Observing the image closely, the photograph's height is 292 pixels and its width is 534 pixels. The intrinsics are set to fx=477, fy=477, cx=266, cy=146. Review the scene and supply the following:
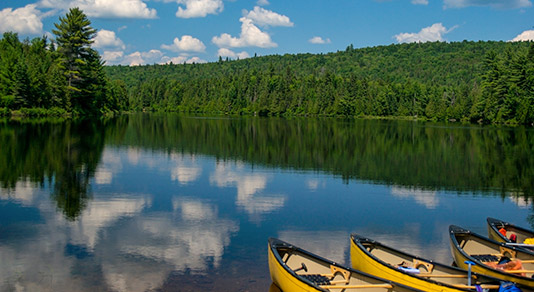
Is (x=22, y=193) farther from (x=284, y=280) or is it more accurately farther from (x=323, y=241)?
(x=284, y=280)

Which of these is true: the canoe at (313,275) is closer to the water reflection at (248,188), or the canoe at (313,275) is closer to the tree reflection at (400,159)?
the water reflection at (248,188)

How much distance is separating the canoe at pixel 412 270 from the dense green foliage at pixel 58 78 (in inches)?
3205

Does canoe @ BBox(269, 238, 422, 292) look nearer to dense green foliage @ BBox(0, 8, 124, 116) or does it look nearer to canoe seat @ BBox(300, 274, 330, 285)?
canoe seat @ BBox(300, 274, 330, 285)

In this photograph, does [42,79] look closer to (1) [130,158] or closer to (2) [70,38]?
(2) [70,38]

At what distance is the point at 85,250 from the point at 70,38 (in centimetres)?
8487

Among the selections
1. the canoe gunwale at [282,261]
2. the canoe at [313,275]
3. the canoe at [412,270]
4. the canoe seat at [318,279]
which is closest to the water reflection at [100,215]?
the canoe gunwale at [282,261]

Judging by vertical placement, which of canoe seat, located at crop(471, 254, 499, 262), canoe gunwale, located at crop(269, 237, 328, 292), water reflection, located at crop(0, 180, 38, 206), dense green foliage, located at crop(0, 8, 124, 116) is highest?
dense green foliage, located at crop(0, 8, 124, 116)

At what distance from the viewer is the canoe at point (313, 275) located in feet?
34.3

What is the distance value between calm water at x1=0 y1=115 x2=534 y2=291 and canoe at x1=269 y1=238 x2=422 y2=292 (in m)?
1.07

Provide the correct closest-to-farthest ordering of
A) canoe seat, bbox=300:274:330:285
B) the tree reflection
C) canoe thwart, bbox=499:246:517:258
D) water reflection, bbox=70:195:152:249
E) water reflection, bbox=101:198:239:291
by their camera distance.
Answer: canoe seat, bbox=300:274:330:285, water reflection, bbox=101:198:239:291, canoe thwart, bbox=499:246:517:258, water reflection, bbox=70:195:152:249, the tree reflection

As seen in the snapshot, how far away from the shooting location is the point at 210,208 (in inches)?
836

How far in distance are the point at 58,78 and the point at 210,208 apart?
252ft

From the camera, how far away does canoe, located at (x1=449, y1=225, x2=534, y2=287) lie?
1148 cm

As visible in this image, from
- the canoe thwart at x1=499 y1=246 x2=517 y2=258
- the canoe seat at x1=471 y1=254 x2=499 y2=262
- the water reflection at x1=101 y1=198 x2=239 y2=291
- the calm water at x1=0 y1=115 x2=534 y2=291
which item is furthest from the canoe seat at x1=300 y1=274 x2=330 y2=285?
the canoe thwart at x1=499 y1=246 x2=517 y2=258
